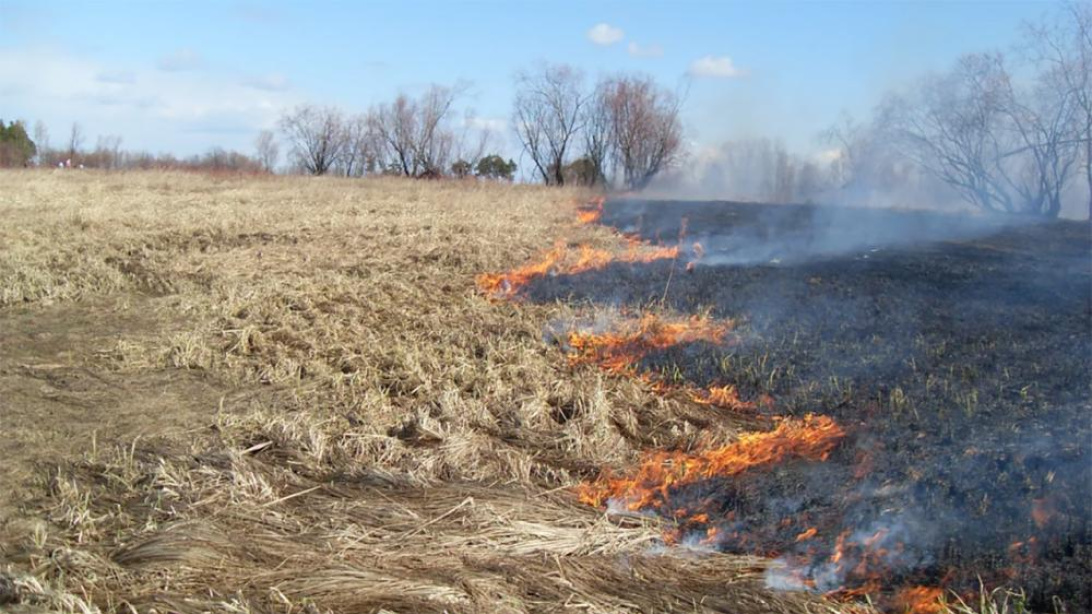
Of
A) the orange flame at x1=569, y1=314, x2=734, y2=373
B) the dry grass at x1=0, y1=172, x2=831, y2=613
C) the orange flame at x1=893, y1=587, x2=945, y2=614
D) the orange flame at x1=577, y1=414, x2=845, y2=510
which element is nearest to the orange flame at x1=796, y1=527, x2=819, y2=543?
the dry grass at x1=0, y1=172, x2=831, y2=613

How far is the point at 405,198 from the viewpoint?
21.1 meters

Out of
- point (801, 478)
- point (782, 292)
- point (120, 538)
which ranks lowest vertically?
point (120, 538)

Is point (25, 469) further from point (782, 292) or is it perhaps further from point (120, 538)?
point (782, 292)

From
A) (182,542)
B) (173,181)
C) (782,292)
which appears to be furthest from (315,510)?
(173,181)

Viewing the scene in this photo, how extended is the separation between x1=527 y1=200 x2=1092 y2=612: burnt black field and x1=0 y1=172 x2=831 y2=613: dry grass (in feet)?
1.81

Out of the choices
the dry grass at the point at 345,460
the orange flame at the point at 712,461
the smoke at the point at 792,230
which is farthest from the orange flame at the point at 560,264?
the orange flame at the point at 712,461

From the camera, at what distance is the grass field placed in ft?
12.1

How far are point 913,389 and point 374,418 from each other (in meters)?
3.64

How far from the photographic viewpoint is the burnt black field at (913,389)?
380 cm

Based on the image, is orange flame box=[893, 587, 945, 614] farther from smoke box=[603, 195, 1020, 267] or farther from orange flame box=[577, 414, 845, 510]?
smoke box=[603, 195, 1020, 267]

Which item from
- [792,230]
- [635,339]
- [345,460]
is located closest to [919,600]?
[345,460]

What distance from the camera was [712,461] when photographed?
503cm

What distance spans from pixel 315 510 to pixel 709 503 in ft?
6.82

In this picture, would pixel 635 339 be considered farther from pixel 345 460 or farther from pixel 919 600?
pixel 919 600
